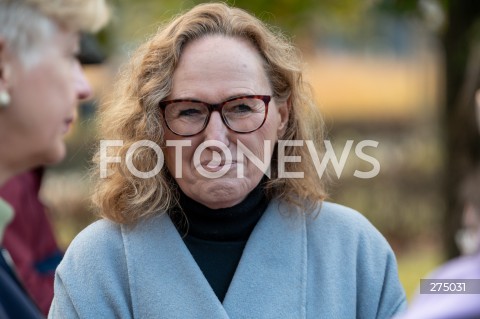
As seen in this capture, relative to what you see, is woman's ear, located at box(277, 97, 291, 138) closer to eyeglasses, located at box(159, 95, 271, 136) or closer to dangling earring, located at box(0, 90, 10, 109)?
eyeglasses, located at box(159, 95, 271, 136)

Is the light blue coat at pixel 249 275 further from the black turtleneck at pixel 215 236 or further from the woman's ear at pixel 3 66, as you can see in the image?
the woman's ear at pixel 3 66

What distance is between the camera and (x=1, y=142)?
210 cm

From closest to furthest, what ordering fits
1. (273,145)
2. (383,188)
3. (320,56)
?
1. (273,145)
2. (383,188)
3. (320,56)

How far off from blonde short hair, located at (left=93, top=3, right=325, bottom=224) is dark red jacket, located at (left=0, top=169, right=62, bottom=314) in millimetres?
1084

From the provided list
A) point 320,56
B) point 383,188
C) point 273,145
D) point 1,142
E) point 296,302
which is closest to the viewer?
point 1,142

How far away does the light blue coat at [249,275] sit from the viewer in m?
2.65

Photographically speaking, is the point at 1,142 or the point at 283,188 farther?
the point at 283,188

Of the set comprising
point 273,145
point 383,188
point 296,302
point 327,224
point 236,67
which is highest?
point 236,67

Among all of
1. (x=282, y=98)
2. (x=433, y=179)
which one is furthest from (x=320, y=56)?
(x=282, y=98)

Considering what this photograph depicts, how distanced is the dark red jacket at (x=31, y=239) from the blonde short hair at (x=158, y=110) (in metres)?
1.08

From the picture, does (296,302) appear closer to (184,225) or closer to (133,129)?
(184,225)

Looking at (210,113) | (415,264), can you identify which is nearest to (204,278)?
(210,113)

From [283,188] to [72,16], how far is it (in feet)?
3.36

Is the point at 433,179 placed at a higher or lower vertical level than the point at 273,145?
lower
